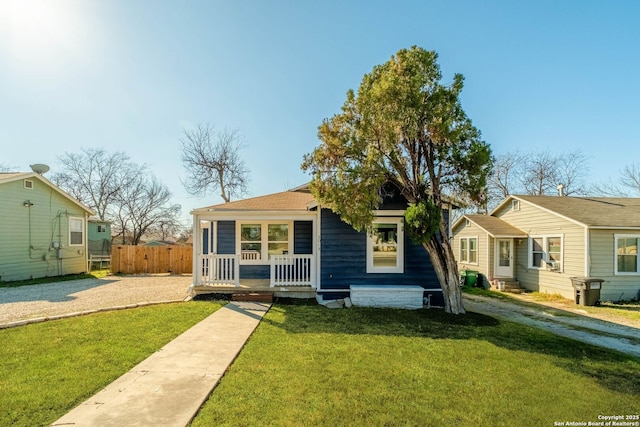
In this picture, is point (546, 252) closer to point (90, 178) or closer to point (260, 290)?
point (260, 290)

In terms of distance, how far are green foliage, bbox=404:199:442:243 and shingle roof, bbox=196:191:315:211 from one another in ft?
11.2

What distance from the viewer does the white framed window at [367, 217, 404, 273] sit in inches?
379

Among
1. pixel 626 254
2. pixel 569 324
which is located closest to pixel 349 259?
pixel 569 324

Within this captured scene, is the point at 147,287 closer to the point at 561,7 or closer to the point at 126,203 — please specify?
the point at 561,7

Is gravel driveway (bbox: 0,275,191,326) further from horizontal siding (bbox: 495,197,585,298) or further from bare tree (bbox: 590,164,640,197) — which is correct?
bare tree (bbox: 590,164,640,197)

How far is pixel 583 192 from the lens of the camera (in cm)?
2872

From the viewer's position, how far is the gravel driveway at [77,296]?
302 inches

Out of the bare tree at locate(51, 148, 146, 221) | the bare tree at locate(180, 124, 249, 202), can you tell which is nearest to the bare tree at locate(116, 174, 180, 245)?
the bare tree at locate(51, 148, 146, 221)

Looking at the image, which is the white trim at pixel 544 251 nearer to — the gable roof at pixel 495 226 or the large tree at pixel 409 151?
the gable roof at pixel 495 226

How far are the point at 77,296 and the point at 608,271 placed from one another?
1757 centimetres

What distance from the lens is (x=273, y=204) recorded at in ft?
35.6

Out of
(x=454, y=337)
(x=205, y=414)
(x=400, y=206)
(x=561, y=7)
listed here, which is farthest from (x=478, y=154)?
(x=205, y=414)

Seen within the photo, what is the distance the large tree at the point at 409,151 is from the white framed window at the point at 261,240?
373 centimetres

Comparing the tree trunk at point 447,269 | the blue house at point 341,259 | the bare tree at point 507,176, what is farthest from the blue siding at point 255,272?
the bare tree at point 507,176
